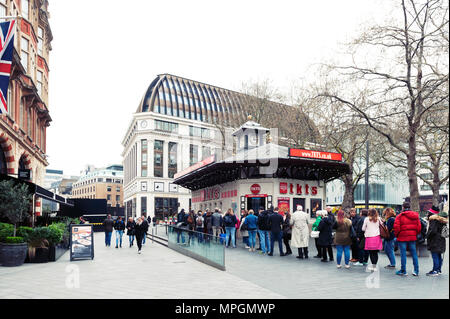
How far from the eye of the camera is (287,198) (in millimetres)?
22078

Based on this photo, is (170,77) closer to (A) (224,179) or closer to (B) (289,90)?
(B) (289,90)

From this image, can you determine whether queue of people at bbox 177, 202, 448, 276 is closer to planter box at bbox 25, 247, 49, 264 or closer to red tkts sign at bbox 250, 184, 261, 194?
red tkts sign at bbox 250, 184, 261, 194

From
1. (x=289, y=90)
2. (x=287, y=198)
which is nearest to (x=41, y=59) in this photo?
(x=289, y=90)

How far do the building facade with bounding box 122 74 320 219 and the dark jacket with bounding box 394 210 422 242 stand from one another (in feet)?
207

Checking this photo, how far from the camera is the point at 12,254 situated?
13.1 meters

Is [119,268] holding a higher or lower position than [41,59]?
lower

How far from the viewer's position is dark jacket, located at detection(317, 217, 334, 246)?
41.5 ft

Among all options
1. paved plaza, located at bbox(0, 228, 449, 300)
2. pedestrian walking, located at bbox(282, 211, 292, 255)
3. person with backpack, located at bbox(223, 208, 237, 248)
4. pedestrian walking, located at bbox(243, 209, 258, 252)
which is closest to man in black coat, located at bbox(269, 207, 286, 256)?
pedestrian walking, located at bbox(282, 211, 292, 255)

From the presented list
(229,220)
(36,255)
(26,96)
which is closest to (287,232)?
(229,220)

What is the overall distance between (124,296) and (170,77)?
255 ft

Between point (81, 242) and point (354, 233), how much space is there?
32.9ft

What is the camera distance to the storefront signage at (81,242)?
15445 mm

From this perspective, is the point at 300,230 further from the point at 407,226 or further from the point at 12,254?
the point at 12,254
